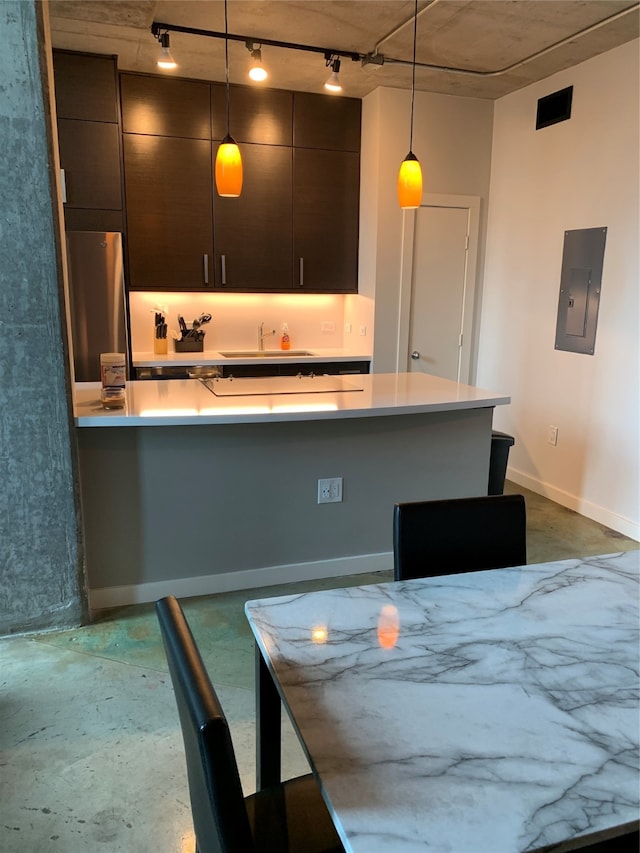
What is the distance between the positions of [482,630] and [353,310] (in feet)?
13.7

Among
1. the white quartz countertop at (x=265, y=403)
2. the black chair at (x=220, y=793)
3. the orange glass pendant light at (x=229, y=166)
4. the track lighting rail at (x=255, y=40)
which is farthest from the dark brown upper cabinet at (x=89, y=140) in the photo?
the black chair at (x=220, y=793)

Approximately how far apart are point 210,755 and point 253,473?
2.10 m

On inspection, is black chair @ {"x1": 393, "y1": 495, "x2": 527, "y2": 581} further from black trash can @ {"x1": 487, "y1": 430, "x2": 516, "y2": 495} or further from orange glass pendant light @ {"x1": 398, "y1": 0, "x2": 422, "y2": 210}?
black trash can @ {"x1": 487, "y1": 430, "x2": 516, "y2": 495}

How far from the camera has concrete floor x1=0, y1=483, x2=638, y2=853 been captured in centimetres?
163

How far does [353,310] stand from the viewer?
16.8 ft

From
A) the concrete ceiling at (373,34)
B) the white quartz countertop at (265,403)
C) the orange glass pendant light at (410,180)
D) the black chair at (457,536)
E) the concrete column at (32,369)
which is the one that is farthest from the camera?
the concrete ceiling at (373,34)

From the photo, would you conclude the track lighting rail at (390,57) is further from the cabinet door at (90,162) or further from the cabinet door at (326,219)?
the cabinet door at (326,219)

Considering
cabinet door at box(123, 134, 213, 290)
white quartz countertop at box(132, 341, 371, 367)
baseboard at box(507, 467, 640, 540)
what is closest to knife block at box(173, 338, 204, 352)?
white quartz countertop at box(132, 341, 371, 367)

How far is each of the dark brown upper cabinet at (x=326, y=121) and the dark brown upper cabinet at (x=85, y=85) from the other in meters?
1.34

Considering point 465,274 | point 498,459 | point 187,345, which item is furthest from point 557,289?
point 187,345

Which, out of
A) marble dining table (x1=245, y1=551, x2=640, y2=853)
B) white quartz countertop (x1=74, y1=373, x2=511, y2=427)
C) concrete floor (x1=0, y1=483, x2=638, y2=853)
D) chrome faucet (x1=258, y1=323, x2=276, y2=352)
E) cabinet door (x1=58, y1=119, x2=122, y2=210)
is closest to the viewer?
marble dining table (x1=245, y1=551, x2=640, y2=853)

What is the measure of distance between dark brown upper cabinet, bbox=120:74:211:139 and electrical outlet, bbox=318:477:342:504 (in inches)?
114

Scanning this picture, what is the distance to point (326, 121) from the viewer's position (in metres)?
4.67

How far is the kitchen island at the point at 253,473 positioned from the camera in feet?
8.75
